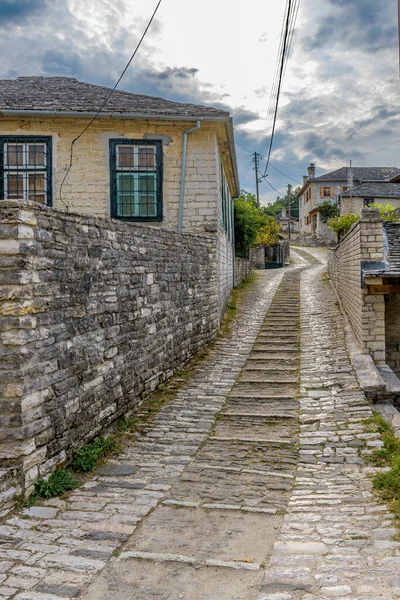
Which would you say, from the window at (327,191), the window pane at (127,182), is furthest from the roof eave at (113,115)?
the window at (327,191)

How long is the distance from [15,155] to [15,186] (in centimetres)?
69

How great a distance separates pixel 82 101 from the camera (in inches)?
430

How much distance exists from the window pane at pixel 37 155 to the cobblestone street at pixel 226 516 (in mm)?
6455

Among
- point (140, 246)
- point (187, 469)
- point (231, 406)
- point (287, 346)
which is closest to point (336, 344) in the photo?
point (287, 346)

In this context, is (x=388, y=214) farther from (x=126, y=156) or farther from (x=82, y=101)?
(x=82, y=101)

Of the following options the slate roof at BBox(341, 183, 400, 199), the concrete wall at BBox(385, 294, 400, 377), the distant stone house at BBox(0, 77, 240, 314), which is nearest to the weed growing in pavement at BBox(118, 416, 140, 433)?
the distant stone house at BBox(0, 77, 240, 314)

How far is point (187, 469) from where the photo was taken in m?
5.02

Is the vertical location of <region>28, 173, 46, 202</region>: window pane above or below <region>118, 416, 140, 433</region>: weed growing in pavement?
above

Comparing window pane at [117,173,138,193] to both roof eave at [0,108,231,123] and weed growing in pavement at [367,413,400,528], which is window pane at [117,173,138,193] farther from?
weed growing in pavement at [367,413,400,528]

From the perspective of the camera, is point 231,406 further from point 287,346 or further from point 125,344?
point 287,346

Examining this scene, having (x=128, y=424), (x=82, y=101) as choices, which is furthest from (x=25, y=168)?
(x=128, y=424)

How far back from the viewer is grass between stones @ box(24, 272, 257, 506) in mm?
4266

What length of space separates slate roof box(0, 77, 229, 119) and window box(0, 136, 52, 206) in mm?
774

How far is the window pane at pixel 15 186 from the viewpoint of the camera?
10.8m
